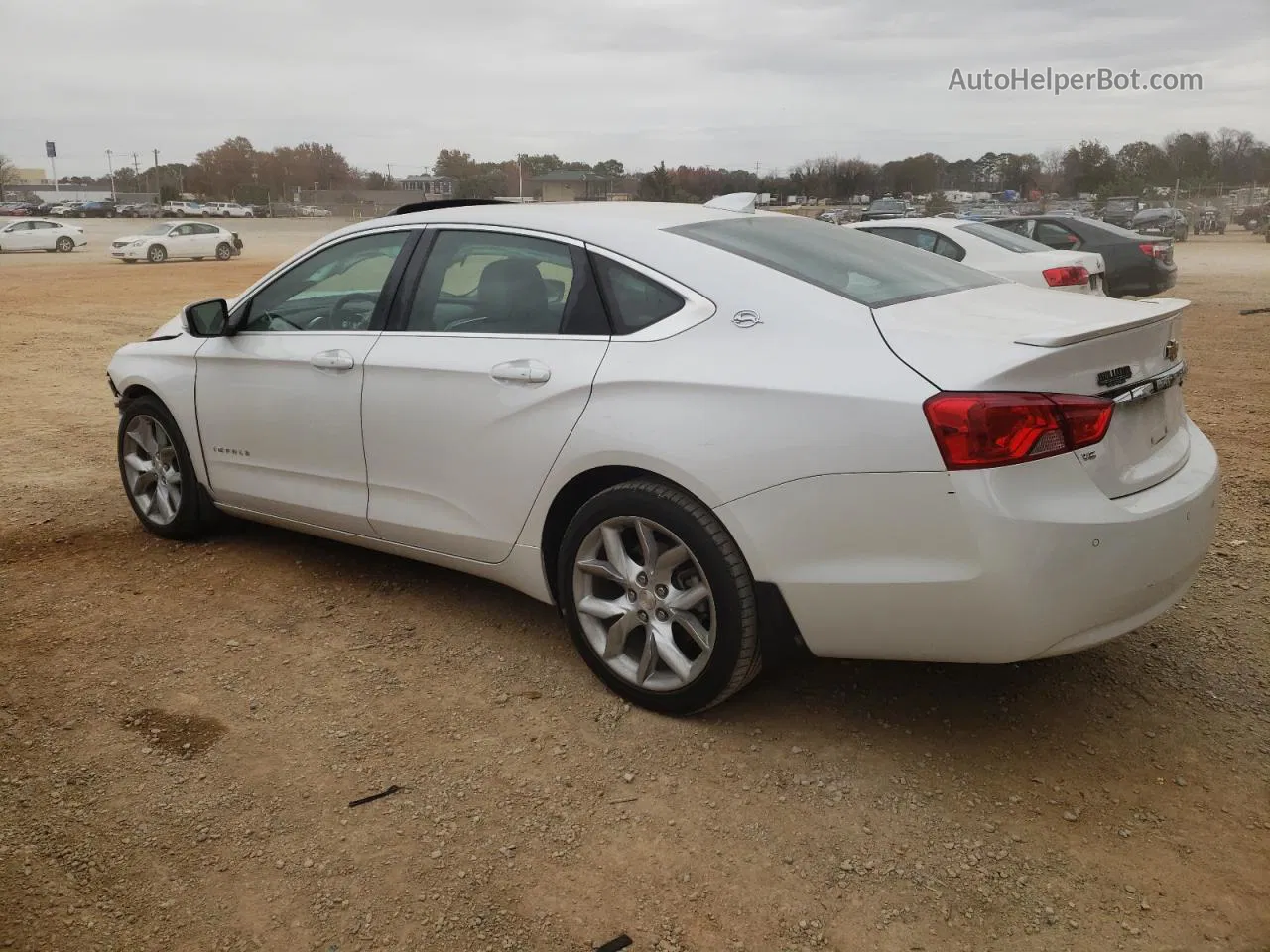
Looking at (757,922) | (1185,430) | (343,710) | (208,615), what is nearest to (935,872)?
(757,922)

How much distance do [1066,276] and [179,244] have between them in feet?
101

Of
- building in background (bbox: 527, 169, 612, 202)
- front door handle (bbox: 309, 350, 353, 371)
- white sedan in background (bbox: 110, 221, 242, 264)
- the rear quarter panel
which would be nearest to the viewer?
the rear quarter panel

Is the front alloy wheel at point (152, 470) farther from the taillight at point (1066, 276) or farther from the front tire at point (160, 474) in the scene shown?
the taillight at point (1066, 276)

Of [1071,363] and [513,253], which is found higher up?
[513,253]

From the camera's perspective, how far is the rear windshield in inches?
129

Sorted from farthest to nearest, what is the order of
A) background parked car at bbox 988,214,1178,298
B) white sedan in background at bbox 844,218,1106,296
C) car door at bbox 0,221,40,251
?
1. car door at bbox 0,221,40,251
2. background parked car at bbox 988,214,1178,298
3. white sedan in background at bbox 844,218,1106,296

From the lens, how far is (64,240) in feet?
129

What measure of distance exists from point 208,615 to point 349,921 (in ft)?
6.97

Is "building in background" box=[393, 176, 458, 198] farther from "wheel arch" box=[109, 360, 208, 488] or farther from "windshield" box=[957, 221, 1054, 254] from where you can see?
"wheel arch" box=[109, 360, 208, 488]

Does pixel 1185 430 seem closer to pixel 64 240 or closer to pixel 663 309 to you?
pixel 663 309

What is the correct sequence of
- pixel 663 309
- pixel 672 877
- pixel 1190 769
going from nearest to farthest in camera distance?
pixel 672 877 < pixel 1190 769 < pixel 663 309

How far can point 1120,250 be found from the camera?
1501 centimetres

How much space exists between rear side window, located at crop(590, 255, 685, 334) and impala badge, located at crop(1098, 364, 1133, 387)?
1215 millimetres

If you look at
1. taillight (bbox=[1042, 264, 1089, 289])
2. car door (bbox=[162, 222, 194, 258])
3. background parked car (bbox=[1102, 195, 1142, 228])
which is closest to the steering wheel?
taillight (bbox=[1042, 264, 1089, 289])
